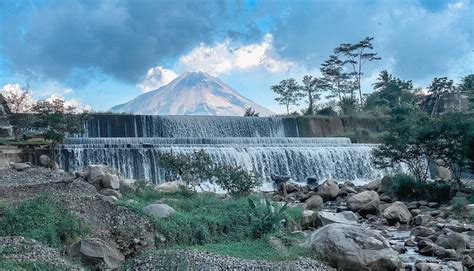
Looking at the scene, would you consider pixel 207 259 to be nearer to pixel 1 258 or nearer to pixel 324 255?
pixel 324 255

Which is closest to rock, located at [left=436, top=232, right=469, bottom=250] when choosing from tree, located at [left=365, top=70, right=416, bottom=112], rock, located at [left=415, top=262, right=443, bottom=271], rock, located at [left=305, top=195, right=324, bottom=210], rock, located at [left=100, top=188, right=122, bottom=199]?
rock, located at [left=415, top=262, right=443, bottom=271]

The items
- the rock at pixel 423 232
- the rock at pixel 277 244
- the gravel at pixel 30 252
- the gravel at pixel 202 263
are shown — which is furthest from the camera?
the rock at pixel 423 232

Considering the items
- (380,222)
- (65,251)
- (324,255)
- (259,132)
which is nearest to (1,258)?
(65,251)

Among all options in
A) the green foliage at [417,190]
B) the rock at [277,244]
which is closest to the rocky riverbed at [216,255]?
the rock at [277,244]

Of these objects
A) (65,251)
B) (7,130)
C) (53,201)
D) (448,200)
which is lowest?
(448,200)

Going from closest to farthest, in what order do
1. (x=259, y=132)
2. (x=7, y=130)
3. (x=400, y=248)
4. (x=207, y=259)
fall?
1. (x=207, y=259)
2. (x=400, y=248)
3. (x=7, y=130)
4. (x=259, y=132)

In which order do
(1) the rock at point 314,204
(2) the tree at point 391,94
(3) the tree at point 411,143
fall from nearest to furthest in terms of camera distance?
(1) the rock at point 314,204 → (3) the tree at point 411,143 → (2) the tree at point 391,94

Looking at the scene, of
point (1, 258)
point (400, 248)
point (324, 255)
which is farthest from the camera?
point (400, 248)

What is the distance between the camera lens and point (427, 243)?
8461 mm

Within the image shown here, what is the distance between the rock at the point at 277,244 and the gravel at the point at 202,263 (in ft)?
2.13

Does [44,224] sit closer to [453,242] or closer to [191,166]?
[191,166]

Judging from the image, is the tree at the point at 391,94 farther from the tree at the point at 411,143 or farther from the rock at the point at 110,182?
the rock at the point at 110,182

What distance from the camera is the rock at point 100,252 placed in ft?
19.5

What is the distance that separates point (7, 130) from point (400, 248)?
17.1 metres
